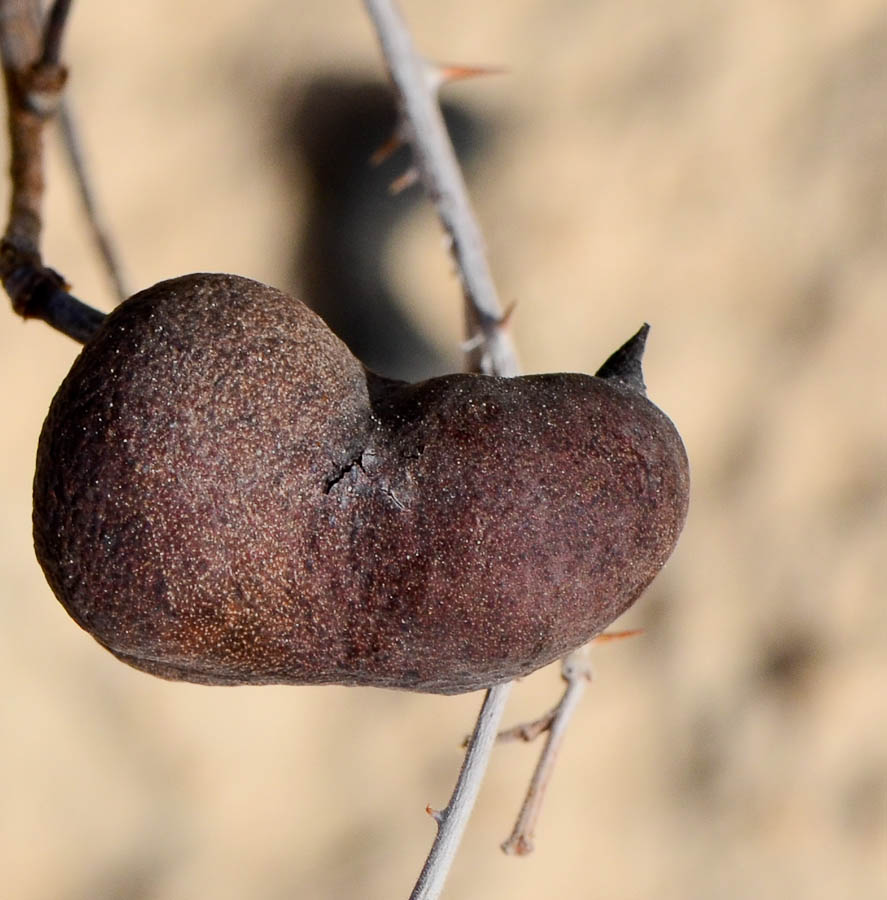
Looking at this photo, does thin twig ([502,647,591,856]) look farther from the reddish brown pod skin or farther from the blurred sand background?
the blurred sand background

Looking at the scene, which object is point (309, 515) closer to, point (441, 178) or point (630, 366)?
point (630, 366)

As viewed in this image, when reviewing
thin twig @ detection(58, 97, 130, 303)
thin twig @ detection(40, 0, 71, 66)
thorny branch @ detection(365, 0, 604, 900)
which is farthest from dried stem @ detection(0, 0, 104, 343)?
thorny branch @ detection(365, 0, 604, 900)

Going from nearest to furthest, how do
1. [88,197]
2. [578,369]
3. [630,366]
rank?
[630,366], [88,197], [578,369]

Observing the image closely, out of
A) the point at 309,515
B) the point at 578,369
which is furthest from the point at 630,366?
the point at 578,369

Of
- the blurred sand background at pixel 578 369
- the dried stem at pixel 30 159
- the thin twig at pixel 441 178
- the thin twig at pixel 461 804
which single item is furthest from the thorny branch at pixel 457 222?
the blurred sand background at pixel 578 369

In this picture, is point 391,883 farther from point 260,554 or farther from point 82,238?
point 260,554

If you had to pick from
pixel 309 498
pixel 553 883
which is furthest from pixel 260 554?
pixel 553 883

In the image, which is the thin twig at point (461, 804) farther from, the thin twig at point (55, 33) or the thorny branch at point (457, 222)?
the thin twig at point (55, 33)
